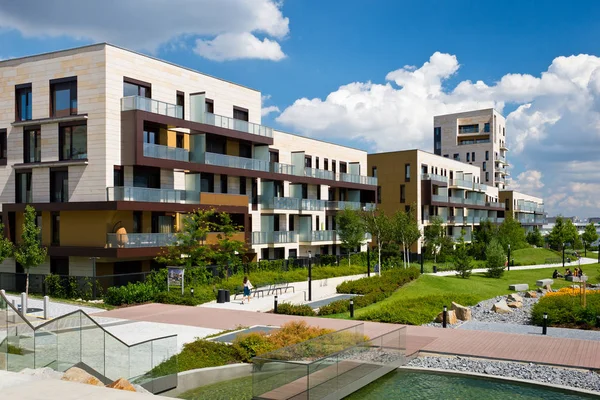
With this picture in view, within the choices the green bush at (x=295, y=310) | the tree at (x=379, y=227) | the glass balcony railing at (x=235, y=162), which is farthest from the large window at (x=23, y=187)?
the tree at (x=379, y=227)

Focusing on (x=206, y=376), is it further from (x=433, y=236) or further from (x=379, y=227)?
(x=433, y=236)

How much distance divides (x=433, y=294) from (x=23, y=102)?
27.8m

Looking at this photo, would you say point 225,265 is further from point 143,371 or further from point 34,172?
point 143,371

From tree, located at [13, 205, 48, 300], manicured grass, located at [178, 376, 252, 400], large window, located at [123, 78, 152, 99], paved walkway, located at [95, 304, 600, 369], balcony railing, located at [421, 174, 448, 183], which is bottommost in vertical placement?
manicured grass, located at [178, 376, 252, 400]

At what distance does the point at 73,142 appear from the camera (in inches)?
1364

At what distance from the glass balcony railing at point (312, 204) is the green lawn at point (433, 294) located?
48.7 ft

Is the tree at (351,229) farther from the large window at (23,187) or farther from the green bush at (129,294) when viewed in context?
the large window at (23,187)

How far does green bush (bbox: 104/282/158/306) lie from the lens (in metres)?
29.3

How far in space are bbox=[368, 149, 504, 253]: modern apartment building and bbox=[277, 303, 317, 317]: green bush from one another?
37.9m

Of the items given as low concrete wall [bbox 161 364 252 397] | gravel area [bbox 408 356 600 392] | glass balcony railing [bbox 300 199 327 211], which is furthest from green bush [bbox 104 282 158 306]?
glass balcony railing [bbox 300 199 327 211]

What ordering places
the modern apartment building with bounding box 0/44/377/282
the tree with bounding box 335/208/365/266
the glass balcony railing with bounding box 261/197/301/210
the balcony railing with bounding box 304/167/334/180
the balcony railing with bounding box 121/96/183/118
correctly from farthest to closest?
the balcony railing with bounding box 304/167/334/180 < the tree with bounding box 335/208/365/266 < the glass balcony railing with bounding box 261/197/301/210 < the balcony railing with bounding box 121/96/183/118 < the modern apartment building with bounding box 0/44/377/282

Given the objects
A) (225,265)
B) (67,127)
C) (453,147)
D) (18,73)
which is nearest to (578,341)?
(225,265)

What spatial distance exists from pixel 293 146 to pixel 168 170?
1737cm

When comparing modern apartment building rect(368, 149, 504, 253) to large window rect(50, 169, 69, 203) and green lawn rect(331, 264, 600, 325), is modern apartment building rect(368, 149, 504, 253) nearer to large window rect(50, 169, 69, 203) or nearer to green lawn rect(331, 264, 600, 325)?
green lawn rect(331, 264, 600, 325)
